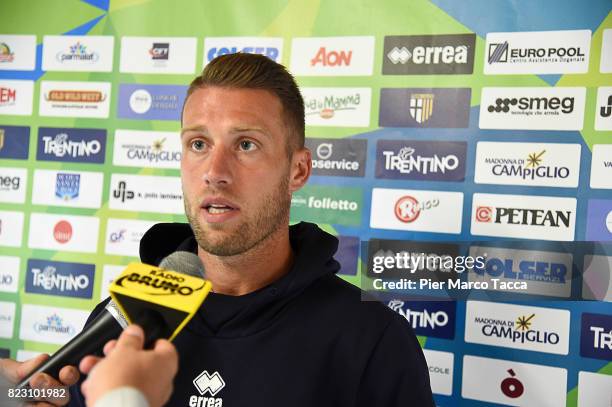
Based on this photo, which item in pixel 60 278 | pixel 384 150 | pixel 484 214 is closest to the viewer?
pixel 484 214

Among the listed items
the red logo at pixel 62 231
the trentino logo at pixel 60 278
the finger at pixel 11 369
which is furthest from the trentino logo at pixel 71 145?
the finger at pixel 11 369

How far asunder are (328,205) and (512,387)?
32.3 inches

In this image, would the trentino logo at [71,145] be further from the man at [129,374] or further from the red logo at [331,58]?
the man at [129,374]

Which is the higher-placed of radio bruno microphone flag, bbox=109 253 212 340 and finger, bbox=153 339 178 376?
radio bruno microphone flag, bbox=109 253 212 340

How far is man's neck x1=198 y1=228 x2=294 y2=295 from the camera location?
1258 mm

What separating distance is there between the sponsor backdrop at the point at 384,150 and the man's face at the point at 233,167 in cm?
77

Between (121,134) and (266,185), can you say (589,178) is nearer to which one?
(266,185)

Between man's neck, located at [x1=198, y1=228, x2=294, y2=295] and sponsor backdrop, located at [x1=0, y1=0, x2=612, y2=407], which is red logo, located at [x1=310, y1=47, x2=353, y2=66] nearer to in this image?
sponsor backdrop, located at [x1=0, y1=0, x2=612, y2=407]

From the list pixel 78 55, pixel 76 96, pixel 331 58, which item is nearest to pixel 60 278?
pixel 76 96

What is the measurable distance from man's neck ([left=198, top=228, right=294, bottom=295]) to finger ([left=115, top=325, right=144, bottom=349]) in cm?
61

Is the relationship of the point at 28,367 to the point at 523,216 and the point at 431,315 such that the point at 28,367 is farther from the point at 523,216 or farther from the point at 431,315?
the point at 523,216

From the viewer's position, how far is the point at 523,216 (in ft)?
6.00

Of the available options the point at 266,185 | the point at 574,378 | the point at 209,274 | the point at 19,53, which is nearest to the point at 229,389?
the point at 209,274

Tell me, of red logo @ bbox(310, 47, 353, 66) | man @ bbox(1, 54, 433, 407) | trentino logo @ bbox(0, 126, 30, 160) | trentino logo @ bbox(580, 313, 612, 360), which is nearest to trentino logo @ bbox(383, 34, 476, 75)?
red logo @ bbox(310, 47, 353, 66)
